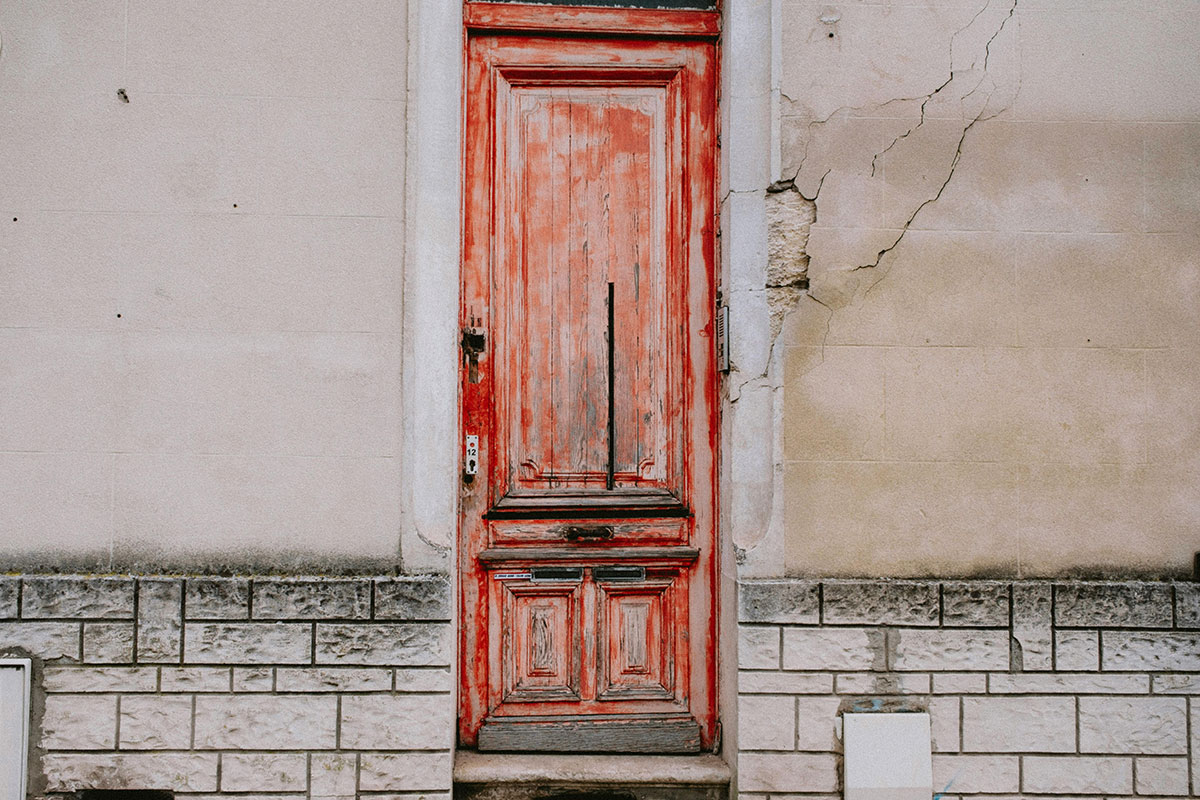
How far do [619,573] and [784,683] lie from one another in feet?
2.38

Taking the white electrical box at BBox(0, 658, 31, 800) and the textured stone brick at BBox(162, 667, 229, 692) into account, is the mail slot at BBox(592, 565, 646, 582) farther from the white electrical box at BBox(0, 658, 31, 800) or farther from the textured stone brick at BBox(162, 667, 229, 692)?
the white electrical box at BBox(0, 658, 31, 800)

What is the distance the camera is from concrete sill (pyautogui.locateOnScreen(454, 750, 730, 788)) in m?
2.92

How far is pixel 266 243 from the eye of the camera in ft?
9.31

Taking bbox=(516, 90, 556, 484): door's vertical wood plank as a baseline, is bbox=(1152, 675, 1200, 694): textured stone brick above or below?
below

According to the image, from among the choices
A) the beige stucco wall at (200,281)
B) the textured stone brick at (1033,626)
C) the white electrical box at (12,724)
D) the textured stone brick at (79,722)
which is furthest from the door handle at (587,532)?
the white electrical box at (12,724)

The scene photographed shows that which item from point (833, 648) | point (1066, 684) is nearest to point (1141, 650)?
point (1066, 684)

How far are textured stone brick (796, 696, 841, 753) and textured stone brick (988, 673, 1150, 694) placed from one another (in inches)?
22.7

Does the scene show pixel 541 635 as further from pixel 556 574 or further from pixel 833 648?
pixel 833 648

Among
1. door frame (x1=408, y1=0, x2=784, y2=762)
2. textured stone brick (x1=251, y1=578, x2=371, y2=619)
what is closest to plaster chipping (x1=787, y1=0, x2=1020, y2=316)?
door frame (x1=408, y1=0, x2=784, y2=762)

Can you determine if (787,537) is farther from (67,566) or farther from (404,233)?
(67,566)

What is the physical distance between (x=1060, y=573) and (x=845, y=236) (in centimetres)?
147

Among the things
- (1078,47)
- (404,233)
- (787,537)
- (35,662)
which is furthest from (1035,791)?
(35,662)

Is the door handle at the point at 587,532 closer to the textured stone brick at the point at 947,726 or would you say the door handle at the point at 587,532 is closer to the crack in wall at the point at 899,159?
the crack in wall at the point at 899,159

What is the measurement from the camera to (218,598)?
2756 mm
